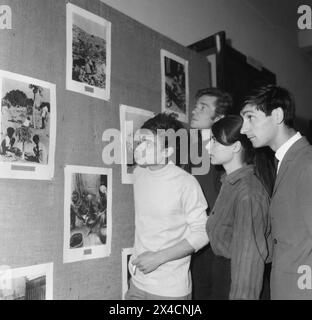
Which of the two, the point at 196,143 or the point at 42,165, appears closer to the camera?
the point at 42,165

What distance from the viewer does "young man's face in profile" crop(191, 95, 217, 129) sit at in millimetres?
1314

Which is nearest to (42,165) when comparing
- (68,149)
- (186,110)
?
(68,149)

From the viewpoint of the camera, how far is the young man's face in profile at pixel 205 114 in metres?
1.31

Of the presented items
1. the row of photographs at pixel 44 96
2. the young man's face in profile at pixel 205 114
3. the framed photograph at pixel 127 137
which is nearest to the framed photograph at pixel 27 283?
the row of photographs at pixel 44 96

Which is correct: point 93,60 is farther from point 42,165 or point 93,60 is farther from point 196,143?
point 196,143

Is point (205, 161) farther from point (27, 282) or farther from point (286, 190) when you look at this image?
point (27, 282)

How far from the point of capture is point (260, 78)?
2.17m

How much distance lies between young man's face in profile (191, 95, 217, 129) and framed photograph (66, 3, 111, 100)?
377 millimetres

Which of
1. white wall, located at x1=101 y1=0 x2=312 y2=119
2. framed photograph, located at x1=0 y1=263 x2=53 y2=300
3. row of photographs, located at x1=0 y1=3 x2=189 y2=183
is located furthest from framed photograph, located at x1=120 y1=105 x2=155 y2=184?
white wall, located at x1=101 y1=0 x2=312 y2=119

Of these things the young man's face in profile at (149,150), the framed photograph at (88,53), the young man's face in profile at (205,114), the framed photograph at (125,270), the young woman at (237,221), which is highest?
the framed photograph at (88,53)

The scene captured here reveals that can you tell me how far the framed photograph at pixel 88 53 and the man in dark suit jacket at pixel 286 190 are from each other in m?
0.48

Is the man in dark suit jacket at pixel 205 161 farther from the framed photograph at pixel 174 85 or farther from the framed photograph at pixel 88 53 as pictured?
the framed photograph at pixel 88 53
